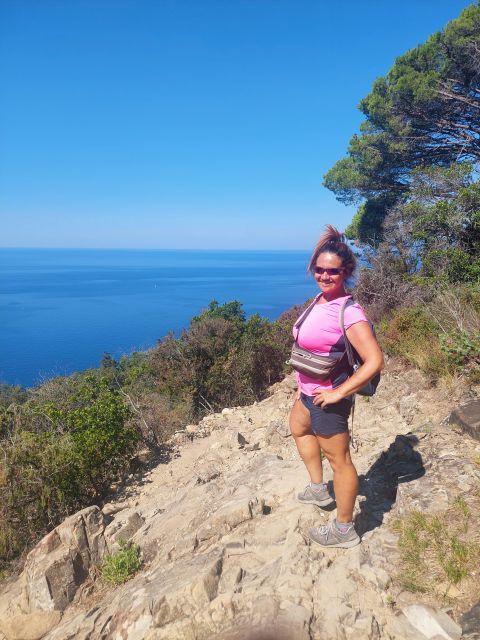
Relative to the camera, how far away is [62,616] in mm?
2965

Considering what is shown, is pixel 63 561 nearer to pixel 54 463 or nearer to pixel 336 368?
pixel 54 463

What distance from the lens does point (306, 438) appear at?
9.25 ft

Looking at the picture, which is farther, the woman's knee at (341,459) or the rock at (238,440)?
the rock at (238,440)

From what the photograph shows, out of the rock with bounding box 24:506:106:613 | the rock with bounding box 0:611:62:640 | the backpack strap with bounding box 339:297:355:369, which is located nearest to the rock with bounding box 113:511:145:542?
the rock with bounding box 24:506:106:613

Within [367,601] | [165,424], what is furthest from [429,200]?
[367,601]

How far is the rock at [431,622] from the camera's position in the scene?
1872 millimetres

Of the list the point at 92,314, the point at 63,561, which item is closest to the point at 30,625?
the point at 63,561

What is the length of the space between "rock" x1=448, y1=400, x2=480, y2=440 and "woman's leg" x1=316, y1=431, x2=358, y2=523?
1670 millimetres

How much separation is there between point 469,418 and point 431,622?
2117 mm

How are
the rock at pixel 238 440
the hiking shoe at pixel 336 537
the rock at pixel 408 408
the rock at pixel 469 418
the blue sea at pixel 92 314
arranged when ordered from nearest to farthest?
the hiking shoe at pixel 336 537 < the rock at pixel 469 418 < the rock at pixel 408 408 < the rock at pixel 238 440 < the blue sea at pixel 92 314

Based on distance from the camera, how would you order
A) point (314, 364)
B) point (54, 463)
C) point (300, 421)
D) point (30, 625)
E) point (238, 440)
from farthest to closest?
point (238, 440), point (54, 463), point (30, 625), point (300, 421), point (314, 364)

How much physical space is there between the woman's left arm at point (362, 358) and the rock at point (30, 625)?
8.89 ft

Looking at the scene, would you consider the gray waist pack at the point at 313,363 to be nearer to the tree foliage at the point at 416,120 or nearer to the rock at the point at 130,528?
the rock at the point at 130,528

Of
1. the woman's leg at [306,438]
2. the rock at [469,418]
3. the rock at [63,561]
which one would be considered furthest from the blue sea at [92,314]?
the rock at [469,418]
